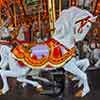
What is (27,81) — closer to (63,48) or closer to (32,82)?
(32,82)

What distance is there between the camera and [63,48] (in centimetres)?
753

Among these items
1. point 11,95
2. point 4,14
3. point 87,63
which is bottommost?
point 11,95

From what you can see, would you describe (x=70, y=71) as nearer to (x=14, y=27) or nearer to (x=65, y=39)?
(x=65, y=39)

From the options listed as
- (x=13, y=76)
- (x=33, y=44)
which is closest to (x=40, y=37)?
(x=33, y=44)

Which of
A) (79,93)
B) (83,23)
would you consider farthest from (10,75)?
(83,23)

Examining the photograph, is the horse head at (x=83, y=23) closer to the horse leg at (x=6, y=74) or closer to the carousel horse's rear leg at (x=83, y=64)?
the carousel horse's rear leg at (x=83, y=64)

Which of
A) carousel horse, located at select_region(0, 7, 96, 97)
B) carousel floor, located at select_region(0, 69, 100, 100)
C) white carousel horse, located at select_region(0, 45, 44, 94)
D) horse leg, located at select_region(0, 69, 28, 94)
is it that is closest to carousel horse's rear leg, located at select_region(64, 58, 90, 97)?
carousel horse, located at select_region(0, 7, 96, 97)

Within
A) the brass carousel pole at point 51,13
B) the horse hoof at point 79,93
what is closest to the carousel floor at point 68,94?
the horse hoof at point 79,93

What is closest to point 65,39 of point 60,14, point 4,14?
point 60,14

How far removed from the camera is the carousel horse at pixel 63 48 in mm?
7422

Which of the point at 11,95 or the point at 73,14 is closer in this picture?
the point at 73,14

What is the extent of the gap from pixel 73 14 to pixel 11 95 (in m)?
1.38

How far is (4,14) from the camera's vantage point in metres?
7.66

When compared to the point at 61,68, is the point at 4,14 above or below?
above
